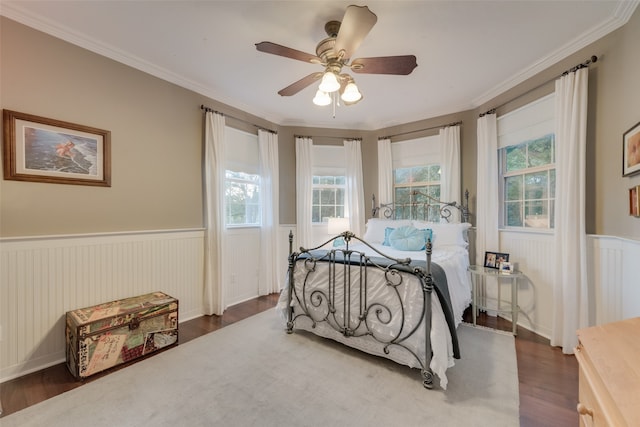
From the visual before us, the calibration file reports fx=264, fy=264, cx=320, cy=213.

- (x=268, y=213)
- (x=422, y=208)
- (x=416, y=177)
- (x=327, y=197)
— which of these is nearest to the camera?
(x=268, y=213)

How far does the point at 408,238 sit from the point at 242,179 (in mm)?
2562

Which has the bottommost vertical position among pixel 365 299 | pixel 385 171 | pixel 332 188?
pixel 365 299

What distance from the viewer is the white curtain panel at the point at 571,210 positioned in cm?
235

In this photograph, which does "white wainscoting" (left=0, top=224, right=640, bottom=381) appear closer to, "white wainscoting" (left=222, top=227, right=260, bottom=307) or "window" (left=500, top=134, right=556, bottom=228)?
"window" (left=500, top=134, right=556, bottom=228)

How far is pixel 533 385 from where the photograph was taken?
6.51 feet

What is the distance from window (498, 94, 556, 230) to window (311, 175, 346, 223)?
7.97 ft

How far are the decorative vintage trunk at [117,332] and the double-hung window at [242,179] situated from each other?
1.54m

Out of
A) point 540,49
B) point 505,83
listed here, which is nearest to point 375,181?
point 505,83

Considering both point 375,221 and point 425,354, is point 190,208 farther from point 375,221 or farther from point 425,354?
point 425,354

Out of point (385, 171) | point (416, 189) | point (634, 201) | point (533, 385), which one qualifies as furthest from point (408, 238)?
point (634, 201)

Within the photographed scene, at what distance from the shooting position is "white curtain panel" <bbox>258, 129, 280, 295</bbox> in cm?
419

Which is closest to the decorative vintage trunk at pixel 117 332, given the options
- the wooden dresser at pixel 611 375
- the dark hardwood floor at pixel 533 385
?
the dark hardwood floor at pixel 533 385

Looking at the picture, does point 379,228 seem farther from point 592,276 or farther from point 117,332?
point 117,332

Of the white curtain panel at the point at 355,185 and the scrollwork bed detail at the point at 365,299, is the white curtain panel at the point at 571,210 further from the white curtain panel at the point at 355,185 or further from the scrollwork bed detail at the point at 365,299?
the white curtain panel at the point at 355,185
